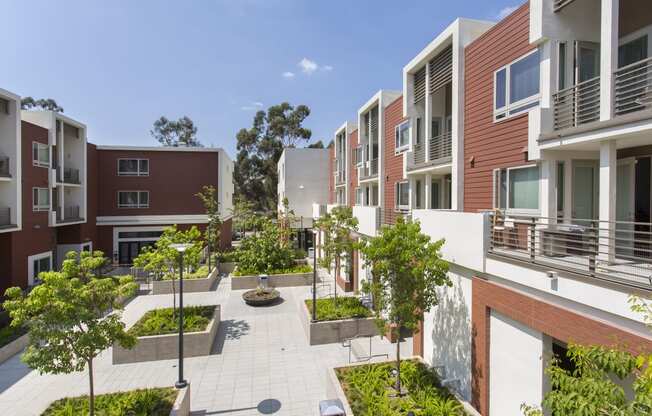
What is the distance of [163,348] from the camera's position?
1191cm

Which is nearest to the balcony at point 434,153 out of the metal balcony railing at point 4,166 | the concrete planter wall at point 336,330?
the concrete planter wall at point 336,330

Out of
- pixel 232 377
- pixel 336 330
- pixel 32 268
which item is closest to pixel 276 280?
pixel 336 330

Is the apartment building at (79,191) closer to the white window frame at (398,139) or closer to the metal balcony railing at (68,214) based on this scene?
the metal balcony railing at (68,214)

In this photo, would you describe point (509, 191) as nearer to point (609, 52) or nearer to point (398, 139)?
point (609, 52)

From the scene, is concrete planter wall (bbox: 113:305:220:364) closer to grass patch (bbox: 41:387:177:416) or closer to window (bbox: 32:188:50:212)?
grass patch (bbox: 41:387:177:416)

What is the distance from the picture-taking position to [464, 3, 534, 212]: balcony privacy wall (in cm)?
880

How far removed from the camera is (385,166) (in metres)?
A: 18.1

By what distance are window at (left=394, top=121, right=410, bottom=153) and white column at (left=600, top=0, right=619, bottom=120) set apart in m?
8.84

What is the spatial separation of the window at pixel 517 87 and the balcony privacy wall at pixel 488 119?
18 cm

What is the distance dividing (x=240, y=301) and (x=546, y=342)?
49.9ft

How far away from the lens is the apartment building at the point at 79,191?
1869 cm

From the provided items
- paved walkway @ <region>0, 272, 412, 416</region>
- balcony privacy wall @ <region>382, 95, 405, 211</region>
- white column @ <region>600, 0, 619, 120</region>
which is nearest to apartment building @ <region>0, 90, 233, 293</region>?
paved walkway @ <region>0, 272, 412, 416</region>

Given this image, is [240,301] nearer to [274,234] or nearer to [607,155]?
[274,234]

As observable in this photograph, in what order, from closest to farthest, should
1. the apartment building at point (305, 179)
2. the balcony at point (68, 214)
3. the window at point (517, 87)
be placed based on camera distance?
the window at point (517, 87) < the balcony at point (68, 214) < the apartment building at point (305, 179)
